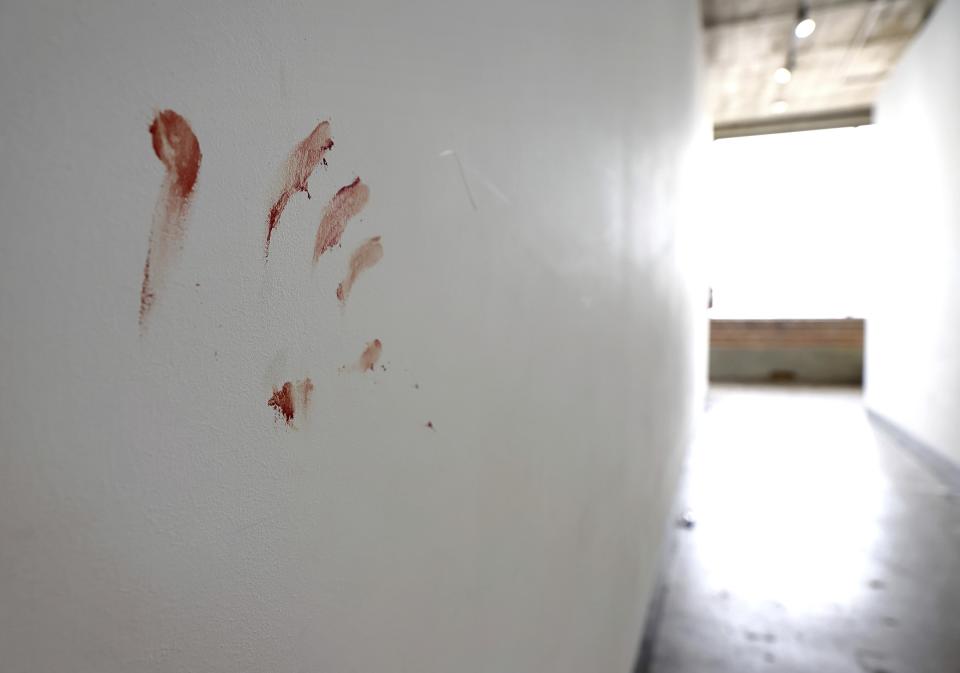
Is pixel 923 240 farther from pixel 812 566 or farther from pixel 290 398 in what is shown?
pixel 290 398

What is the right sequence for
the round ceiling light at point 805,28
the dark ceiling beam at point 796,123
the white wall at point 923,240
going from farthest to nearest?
the dark ceiling beam at point 796,123 → the round ceiling light at point 805,28 → the white wall at point 923,240

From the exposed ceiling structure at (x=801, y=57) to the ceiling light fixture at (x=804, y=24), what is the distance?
0.02 metres

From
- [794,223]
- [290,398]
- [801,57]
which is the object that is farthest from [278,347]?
[794,223]

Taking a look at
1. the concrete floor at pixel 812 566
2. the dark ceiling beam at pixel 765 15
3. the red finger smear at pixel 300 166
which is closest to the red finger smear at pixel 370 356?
the red finger smear at pixel 300 166

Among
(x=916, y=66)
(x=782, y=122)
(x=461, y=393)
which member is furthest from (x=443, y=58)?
(x=782, y=122)

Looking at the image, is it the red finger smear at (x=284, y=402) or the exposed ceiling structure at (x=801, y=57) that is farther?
the exposed ceiling structure at (x=801, y=57)

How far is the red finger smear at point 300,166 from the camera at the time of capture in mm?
412

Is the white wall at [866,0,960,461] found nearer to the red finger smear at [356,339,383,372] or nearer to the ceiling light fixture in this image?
the ceiling light fixture

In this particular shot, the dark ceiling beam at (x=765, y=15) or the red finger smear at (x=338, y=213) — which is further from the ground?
the dark ceiling beam at (x=765, y=15)

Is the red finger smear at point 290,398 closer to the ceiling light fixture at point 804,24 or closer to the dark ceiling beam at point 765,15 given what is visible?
the dark ceiling beam at point 765,15

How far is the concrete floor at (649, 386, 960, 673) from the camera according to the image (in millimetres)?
2285

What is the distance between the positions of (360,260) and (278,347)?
12cm

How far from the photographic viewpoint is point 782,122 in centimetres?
793

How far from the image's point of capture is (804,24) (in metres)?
5.04
